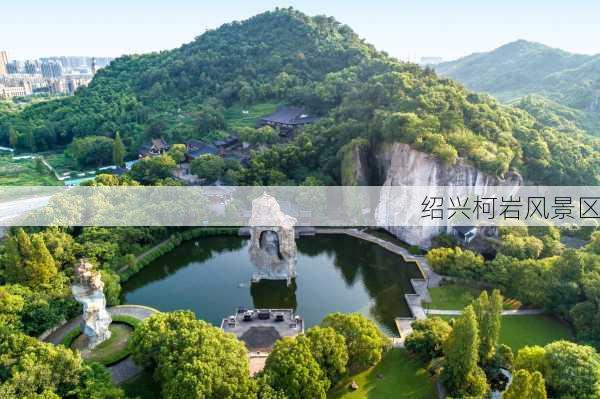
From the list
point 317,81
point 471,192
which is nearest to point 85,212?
point 471,192

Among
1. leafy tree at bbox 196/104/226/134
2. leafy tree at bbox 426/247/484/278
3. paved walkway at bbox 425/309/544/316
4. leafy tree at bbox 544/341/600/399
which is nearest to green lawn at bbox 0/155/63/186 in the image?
leafy tree at bbox 196/104/226/134

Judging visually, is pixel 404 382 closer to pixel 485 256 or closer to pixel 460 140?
pixel 485 256

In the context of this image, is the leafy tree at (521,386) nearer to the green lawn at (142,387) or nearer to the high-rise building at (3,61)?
the green lawn at (142,387)

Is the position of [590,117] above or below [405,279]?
above

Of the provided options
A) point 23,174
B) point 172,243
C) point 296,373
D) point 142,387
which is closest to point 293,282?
point 172,243

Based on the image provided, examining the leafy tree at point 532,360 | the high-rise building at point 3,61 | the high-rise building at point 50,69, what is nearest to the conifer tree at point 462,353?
the leafy tree at point 532,360

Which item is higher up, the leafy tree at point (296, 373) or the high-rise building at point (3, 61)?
the high-rise building at point (3, 61)

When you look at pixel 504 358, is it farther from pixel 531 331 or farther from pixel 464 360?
pixel 531 331
